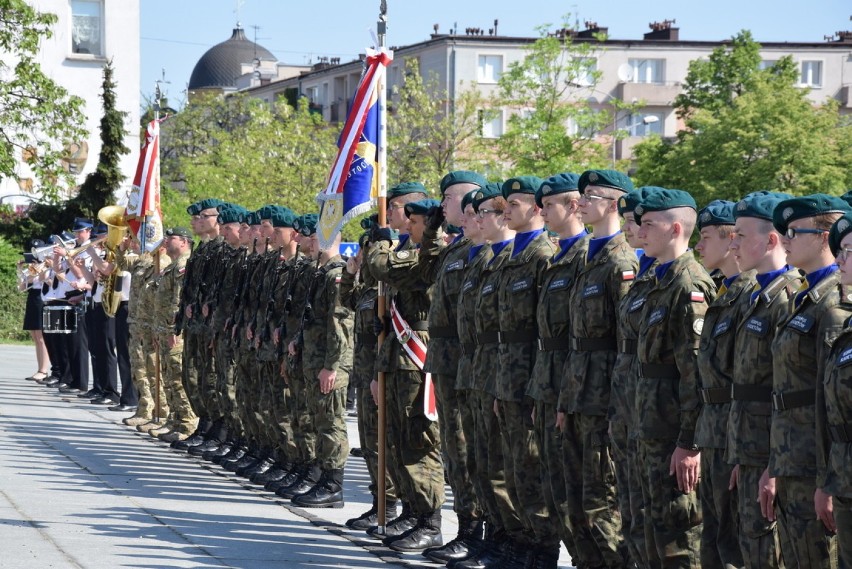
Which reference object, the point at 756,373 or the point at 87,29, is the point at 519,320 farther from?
the point at 87,29

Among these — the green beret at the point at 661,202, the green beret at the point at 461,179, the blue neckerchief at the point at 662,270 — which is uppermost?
the green beret at the point at 461,179

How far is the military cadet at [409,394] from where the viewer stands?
9086 millimetres

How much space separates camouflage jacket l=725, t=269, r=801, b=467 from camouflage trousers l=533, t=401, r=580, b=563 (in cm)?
149

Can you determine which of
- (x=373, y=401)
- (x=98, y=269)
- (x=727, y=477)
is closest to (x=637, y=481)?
(x=727, y=477)

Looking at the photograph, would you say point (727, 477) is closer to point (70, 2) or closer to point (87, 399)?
point (87, 399)

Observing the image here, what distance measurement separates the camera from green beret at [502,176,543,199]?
7828 millimetres

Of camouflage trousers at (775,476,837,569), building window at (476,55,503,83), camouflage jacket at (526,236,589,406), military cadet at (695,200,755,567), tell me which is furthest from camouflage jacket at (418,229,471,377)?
building window at (476,55,503,83)

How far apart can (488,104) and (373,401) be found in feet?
132

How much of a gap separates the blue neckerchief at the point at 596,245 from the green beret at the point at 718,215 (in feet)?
2.98

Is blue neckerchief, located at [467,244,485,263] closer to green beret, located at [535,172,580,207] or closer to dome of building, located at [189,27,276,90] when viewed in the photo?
green beret, located at [535,172,580,207]

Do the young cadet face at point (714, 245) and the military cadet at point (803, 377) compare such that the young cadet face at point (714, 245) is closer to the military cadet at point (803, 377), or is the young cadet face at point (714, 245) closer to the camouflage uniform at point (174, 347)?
the military cadet at point (803, 377)

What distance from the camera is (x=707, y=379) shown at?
606 cm

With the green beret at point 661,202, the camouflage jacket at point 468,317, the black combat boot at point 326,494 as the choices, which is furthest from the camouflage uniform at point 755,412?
the black combat boot at point 326,494

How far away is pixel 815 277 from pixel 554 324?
2.08 m
